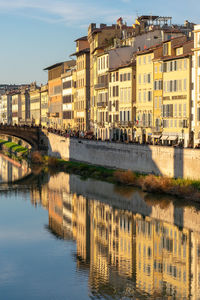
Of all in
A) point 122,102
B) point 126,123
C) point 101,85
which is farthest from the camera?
point 101,85

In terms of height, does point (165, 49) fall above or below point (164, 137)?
above

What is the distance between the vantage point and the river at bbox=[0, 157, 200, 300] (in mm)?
29656

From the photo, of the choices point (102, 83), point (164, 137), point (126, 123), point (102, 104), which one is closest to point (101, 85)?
point (102, 83)

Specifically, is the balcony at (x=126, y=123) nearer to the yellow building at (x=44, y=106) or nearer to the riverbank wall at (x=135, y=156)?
the riverbank wall at (x=135, y=156)

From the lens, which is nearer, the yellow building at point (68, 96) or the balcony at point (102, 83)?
the balcony at point (102, 83)

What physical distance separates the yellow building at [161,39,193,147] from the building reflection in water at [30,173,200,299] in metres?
11.8

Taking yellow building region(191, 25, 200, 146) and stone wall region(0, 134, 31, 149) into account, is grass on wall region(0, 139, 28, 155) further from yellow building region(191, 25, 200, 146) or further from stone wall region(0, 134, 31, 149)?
yellow building region(191, 25, 200, 146)

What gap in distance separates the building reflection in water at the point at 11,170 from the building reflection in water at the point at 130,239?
14.0 metres

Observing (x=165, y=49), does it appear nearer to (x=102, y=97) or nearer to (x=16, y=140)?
(x=102, y=97)

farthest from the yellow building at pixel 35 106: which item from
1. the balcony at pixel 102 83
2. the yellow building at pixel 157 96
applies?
the yellow building at pixel 157 96

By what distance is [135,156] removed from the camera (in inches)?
2359

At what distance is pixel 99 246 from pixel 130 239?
1869mm

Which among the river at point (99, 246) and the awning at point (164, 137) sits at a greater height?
the awning at point (164, 137)

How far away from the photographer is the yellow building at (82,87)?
338 feet
